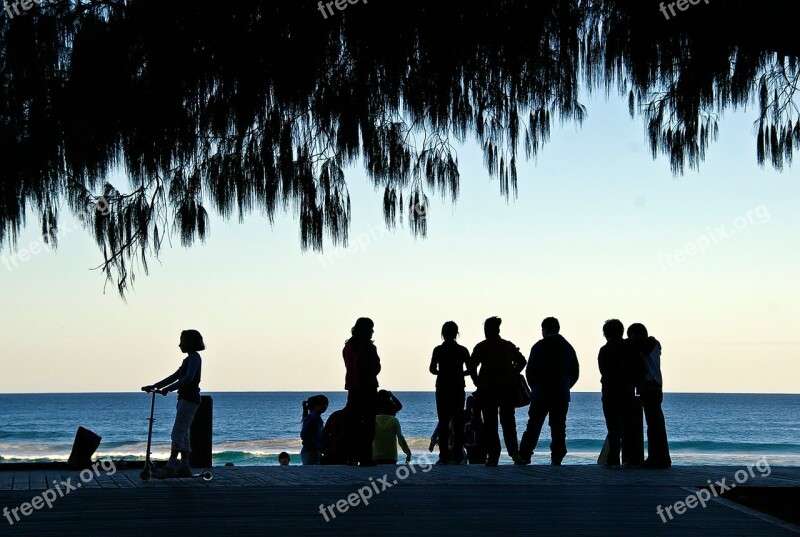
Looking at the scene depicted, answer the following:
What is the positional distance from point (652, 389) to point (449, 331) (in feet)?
8.19

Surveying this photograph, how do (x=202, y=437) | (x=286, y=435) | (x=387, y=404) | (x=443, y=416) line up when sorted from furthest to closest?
(x=286, y=435) < (x=387, y=404) < (x=443, y=416) < (x=202, y=437)

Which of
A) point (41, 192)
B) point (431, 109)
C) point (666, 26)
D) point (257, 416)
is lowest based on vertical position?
point (257, 416)

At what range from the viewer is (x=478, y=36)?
22.0ft

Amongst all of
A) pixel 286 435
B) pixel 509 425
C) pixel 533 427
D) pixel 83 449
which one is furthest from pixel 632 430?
pixel 286 435

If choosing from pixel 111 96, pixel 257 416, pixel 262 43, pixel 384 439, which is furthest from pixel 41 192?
pixel 257 416

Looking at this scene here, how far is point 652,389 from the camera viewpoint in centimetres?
1188

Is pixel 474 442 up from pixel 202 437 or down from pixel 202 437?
down

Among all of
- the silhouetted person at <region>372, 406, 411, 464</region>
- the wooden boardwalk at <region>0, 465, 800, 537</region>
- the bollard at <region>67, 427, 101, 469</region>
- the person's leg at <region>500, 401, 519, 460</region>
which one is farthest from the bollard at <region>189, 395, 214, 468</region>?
the person's leg at <region>500, 401, 519, 460</region>

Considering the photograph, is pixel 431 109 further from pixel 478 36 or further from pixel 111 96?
pixel 111 96

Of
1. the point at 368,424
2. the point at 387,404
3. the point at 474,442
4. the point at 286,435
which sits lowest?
the point at 286,435

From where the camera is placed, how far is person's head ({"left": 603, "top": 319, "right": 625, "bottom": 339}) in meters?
12.1

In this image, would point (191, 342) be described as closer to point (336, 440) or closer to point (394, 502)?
point (394, 502)

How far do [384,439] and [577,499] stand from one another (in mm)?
5646

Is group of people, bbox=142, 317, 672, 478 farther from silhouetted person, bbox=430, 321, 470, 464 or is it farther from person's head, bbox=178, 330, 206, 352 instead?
person's head, bbox=178, 330, 206, 352
